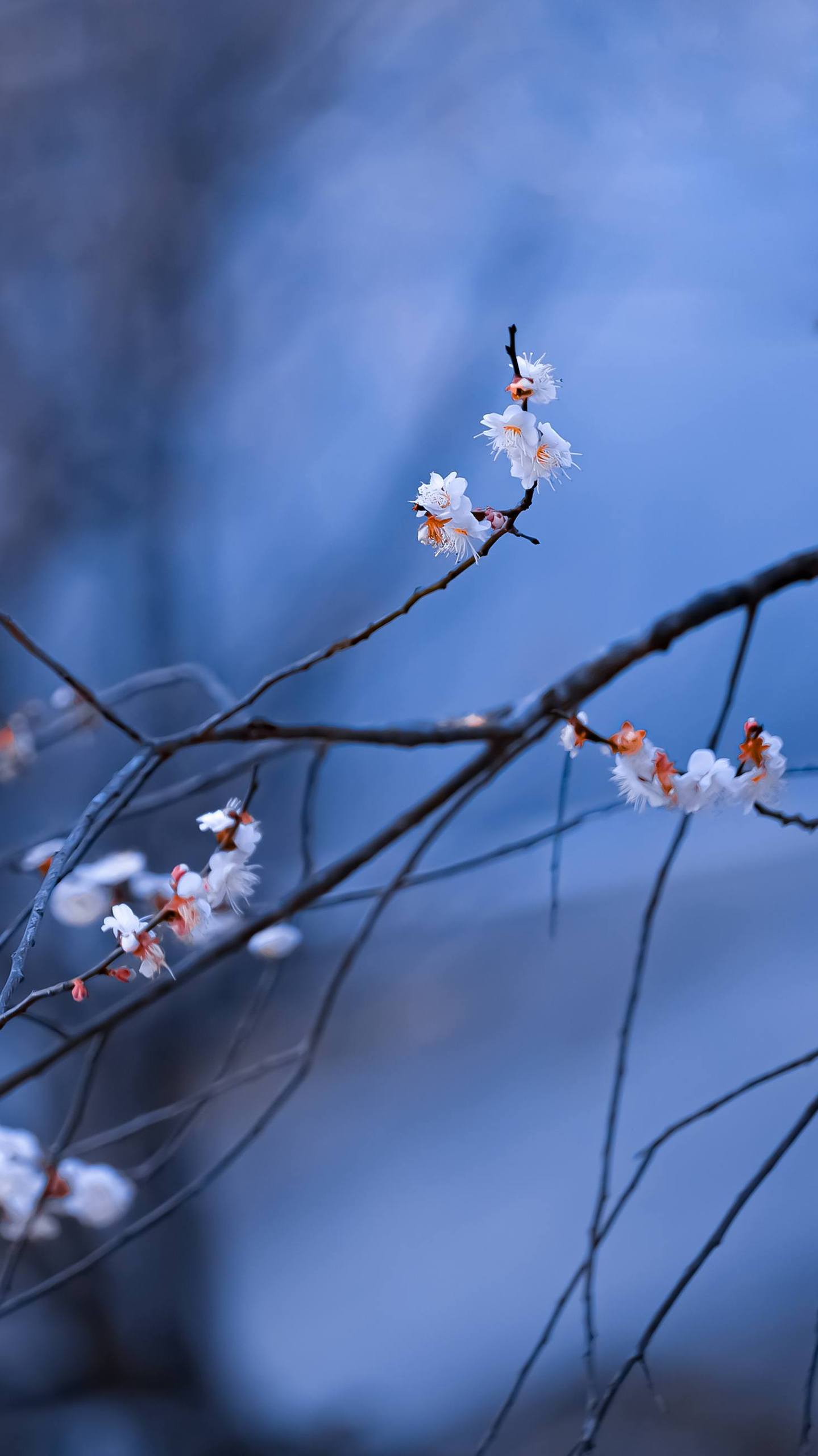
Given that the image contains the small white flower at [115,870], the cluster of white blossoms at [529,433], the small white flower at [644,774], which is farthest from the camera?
the small white flower at [115,870]

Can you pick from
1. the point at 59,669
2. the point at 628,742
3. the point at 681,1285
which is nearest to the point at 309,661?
the point at 59,669

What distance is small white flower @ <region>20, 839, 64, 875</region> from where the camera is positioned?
58 cm

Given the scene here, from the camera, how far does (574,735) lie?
526 millimetres

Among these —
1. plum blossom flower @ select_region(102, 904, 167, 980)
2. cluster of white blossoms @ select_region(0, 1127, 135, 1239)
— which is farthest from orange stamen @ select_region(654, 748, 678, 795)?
cluster of white blossoms @ select_region(0, 1127, 135, 1239)

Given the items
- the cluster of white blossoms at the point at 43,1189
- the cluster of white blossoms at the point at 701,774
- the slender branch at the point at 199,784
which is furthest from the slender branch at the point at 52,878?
the cluster of white blossoms at the point at 43,1189

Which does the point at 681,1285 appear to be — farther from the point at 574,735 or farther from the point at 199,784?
the point at 199,784

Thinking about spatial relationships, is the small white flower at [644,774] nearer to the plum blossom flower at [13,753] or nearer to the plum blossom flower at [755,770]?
the plum blossom flower at [755,770]

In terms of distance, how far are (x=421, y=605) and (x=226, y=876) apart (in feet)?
3.47

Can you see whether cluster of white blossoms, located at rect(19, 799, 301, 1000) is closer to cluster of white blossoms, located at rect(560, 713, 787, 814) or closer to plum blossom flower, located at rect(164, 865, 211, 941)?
plum blossom flower, located at rect(164, 865, 211, 941)

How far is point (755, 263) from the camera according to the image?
3.44ft

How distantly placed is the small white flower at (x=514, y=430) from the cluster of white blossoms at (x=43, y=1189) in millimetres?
692

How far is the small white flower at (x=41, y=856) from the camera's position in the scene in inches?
22.9

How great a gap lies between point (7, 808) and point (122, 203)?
3.23 feet

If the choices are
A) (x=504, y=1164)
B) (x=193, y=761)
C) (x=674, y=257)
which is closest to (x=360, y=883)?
(x=193, y=761)
